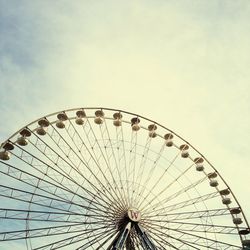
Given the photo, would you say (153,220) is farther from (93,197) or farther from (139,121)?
(139,121)

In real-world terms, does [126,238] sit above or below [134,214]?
below

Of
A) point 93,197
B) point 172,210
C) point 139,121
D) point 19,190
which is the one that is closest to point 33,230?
point 19,190

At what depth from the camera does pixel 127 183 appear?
2322 centimetres

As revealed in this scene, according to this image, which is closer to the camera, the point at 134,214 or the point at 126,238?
the point at 126,238

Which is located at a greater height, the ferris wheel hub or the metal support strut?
the ferris wheel hub

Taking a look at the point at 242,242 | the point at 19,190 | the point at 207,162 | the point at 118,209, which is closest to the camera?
the point at 19,190

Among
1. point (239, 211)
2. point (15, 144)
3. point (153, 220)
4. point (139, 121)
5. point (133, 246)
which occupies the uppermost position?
point (139, 121)

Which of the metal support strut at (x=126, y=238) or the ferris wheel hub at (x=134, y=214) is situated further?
the ferris wheel hub at (x=134, y=214)

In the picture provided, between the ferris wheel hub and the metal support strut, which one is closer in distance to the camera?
the metal support strut

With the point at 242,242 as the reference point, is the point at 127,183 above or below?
above

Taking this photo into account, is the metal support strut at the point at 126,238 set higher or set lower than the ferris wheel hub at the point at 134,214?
lower

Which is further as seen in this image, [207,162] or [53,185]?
[207,162]

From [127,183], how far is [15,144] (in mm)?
7264

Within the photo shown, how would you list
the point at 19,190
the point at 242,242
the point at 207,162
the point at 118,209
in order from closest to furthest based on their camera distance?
1. the point at 19,190
2. the point at 118,209
3. the point at 242,242
4. the point at 207,162
